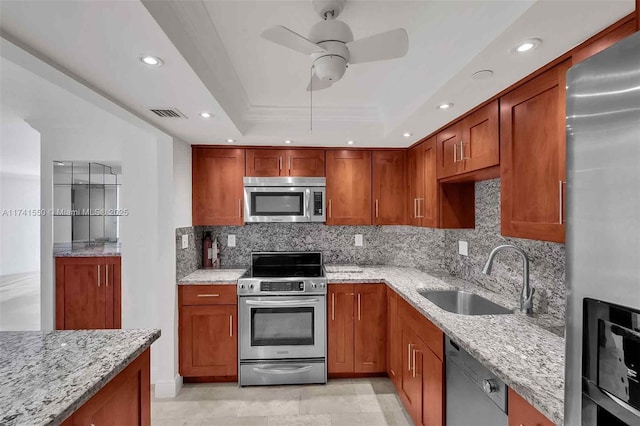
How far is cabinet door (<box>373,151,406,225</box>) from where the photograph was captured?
320 centimetres

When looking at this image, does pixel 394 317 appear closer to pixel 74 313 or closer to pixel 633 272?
pixel 633 272

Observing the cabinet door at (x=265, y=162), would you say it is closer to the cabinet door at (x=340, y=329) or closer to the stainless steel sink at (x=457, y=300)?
the cabinet door at (x=340, y=329)

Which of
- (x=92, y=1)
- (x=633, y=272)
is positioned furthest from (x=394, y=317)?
(x=92, y=1)

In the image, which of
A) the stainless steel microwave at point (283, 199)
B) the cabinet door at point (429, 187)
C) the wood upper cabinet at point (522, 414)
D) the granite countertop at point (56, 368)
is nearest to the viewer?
the granite countertop at point (56, 368)

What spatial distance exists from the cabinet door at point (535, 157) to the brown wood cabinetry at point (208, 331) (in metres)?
2.24

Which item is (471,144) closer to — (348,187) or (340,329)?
(348,187)

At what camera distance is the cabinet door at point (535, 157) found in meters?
1.36

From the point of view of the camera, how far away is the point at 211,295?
2715 mm

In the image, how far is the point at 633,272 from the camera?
0.55m

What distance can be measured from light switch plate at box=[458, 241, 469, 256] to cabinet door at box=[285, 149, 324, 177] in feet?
4.82

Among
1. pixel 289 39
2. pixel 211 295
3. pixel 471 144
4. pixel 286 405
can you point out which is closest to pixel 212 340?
pixel 211 295

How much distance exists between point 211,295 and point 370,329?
1467mm

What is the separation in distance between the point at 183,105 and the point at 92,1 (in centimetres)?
97

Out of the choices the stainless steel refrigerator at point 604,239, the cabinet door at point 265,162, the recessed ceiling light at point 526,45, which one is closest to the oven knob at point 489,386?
the stainless steel refrigerator at point 604,239
